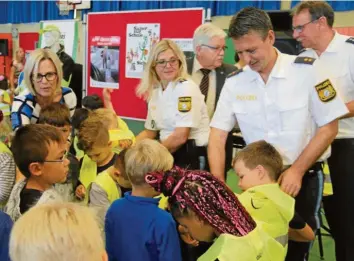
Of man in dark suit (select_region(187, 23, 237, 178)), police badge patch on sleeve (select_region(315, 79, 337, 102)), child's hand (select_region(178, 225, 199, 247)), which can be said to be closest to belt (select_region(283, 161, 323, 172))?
police badge patch on sleeve (select_region(315, 79, 337, 102))

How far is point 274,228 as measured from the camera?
1.58 m

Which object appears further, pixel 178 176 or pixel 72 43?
pixel 72 43

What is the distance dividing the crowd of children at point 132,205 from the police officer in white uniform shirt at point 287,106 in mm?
174

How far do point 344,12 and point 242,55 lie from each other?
3306 mm

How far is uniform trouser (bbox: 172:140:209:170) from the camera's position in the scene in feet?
8.79

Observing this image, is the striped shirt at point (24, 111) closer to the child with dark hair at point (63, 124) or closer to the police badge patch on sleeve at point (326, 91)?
the child with dark hair at point (63, 124)

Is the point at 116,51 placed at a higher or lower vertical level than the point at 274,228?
higher

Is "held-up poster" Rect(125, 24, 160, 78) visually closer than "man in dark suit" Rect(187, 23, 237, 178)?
No

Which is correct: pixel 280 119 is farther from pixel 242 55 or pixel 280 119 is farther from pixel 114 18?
pixel 114 18

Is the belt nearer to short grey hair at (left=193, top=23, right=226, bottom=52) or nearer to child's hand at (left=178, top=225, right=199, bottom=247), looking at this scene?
child's hand at (left=178, top=225, right=199, bottom=247)

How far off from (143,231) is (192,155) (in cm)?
110

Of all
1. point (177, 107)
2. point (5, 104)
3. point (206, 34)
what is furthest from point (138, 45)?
point (177, 107)

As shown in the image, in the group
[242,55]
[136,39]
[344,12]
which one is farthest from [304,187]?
[136,39]

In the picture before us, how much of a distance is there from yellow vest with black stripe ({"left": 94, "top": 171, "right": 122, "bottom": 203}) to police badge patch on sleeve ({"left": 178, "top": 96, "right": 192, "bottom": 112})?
26.1 inches
